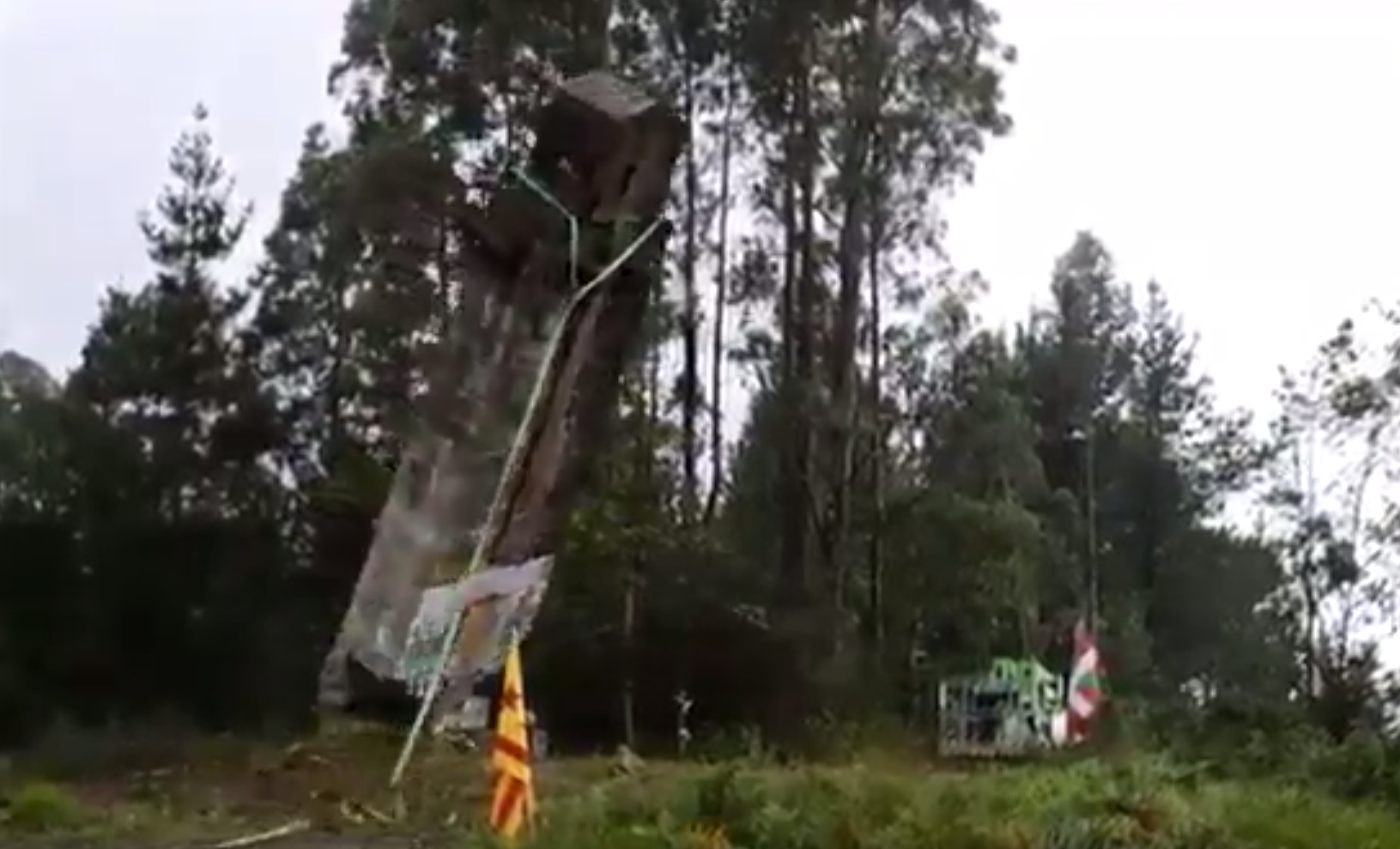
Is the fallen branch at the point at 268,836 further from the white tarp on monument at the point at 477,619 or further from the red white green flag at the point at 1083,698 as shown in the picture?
the red white green flag at the point at 1083,698

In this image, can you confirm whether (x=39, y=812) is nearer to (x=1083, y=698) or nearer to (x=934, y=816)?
(x=934, y=816)

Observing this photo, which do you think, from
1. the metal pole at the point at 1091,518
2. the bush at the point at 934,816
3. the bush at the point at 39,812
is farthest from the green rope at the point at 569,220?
the metal pole at the point at 1091,518

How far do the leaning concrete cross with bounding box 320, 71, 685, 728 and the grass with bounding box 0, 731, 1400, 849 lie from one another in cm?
133

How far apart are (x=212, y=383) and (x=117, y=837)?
20.1 metres

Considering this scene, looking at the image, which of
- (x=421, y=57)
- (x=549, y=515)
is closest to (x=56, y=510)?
(x=421, y=57)

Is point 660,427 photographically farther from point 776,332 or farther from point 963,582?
point 963,582

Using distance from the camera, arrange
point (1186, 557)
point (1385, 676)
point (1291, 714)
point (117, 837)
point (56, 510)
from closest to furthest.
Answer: point (117, 837), point (1291, 714), point (1385, 676), point (56, 510), point (1186, 557)

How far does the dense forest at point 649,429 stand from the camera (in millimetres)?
22891

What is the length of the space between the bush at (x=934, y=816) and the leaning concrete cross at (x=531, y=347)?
2820mm

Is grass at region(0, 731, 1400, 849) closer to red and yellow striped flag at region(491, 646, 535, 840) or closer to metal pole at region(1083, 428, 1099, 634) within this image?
red and yellow striped flag at region(491, 646, 535, 840)

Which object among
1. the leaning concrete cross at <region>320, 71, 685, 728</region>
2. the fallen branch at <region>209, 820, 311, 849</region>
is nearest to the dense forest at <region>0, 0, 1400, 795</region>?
the leaning concrete cross at <region>320, 71, 685, 728</region>

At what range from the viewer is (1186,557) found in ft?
145

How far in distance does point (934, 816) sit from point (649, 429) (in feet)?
57.2

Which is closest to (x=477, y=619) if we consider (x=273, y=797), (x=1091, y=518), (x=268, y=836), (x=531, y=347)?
(x=268, y=836)
